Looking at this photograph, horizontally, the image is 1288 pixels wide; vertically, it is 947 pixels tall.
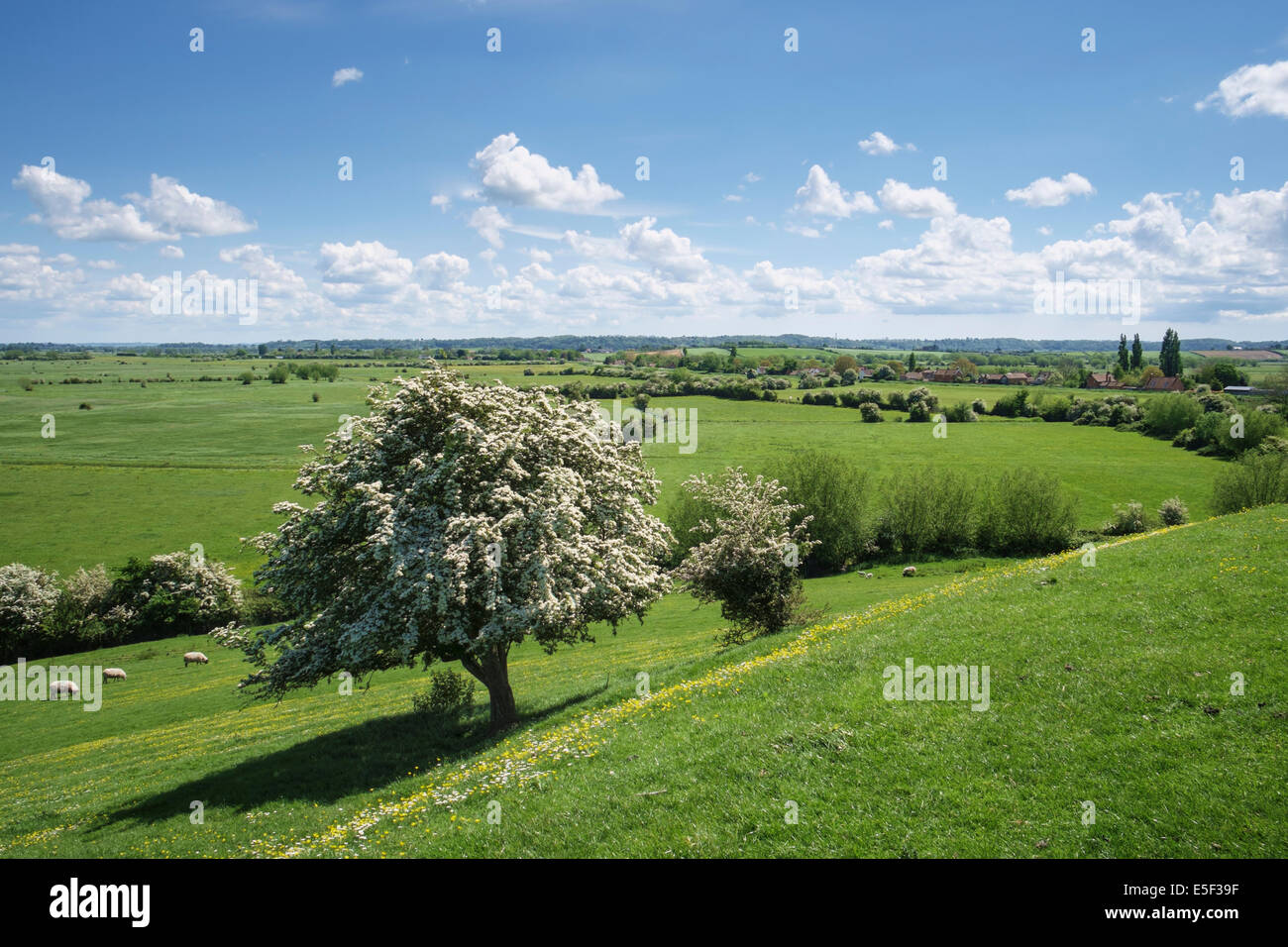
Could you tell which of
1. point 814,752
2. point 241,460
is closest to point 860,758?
point 814,752

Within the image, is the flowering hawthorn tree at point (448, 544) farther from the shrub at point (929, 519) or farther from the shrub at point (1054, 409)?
the shrub at point (1054, 409)

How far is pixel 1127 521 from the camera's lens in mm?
83938

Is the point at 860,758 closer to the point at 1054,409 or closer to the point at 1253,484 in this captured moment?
the point at 1253,484

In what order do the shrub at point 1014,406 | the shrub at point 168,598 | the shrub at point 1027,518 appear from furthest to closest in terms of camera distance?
1. the shrub at point 1014,406
2. the shrub at point 1027,518
3. the shrub at point 168,598

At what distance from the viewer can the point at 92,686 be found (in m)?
52.0

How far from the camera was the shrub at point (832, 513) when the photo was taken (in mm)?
86438

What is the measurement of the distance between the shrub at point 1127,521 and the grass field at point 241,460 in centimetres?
329

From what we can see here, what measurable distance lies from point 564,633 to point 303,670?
29.5 feet

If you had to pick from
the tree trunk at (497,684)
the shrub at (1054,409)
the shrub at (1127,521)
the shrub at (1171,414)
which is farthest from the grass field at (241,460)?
the tree trunk at (497,684)

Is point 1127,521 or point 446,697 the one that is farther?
point 1127,521

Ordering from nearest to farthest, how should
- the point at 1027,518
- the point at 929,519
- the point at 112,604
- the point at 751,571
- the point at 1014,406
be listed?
the point at 751,571
the point at 112,604
the point at 1027,518
the point at 929,519
the point at 1014,406

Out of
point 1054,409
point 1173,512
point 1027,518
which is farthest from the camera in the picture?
point 1054,409

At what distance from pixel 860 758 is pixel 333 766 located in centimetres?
1888

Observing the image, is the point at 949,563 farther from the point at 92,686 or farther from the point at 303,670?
the point at 92,686
